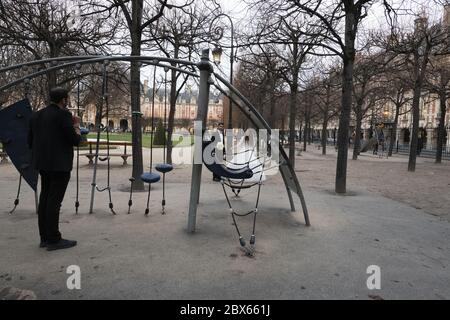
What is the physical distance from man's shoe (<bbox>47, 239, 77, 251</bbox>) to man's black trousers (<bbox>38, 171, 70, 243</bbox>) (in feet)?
0.14

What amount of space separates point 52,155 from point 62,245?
3.43ft

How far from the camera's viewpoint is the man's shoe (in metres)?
3.93

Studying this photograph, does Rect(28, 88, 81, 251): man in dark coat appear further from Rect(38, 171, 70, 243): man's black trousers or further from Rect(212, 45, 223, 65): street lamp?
Rect(212, 45, 223, 65): street lamp

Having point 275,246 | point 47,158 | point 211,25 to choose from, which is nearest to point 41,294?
point 47,158

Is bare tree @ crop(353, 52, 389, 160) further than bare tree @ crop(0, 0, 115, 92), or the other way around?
bare tree @ crop(353, 52, 389, 160)

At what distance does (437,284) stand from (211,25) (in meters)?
12.0

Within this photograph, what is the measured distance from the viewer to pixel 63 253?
383 centimetres

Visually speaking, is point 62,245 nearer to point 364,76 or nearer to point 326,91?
point 364,76

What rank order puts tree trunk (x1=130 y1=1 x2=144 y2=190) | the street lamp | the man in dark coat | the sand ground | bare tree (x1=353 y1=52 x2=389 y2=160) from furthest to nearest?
bare tree (x1=353 y1=52 x2=389 y2=160) → the street lamp → tree trunk (x1=130 y1=1 x2=144 y2=190) → the man in dark coat → the sand ground

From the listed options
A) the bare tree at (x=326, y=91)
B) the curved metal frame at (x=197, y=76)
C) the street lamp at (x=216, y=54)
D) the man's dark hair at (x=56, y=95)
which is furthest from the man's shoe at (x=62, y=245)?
the bare tree at (x=326, y=91)

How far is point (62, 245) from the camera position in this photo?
3990 millimetres

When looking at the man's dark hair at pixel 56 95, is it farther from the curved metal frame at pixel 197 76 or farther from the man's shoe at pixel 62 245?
the man's shoe at pixel 62 245

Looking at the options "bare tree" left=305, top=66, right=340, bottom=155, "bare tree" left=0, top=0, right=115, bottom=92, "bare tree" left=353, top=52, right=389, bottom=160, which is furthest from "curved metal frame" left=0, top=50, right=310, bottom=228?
"bare tree" left=353, top=52, right=389, bottom=160
